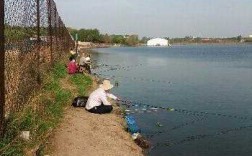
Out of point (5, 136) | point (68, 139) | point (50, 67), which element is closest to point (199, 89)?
point (50, 67)

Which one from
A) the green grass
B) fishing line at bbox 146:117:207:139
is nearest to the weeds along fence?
the green grass

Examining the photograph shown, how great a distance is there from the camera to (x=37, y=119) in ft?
33.2

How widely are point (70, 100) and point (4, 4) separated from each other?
744cm

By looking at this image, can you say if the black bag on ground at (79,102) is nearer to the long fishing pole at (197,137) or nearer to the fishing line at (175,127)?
the fishing line at (175,127)

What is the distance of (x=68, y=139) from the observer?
10.1 meters

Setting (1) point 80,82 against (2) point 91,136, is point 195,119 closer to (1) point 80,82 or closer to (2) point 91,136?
(1) point 80,82

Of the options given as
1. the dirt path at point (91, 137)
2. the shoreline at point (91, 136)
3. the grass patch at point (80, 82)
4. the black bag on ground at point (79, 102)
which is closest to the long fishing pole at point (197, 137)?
the shoreline at point (91, 136)

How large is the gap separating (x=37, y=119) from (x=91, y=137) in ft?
4.90

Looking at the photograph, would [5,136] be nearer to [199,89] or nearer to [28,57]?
[28,57]

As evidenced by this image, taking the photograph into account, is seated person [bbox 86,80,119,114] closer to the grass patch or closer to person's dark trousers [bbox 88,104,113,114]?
person's dark trousers [bbox 88,104,113,114]

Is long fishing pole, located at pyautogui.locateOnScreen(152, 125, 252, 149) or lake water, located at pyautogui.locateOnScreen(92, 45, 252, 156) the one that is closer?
lake water, located at pyautogui.locateOnScreen(92, 45, 252, 156)

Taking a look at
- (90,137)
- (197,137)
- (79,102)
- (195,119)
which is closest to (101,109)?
(79,102)

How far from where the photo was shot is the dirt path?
958 cm

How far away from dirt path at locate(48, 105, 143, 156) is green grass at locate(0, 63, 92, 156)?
1.05 feet
